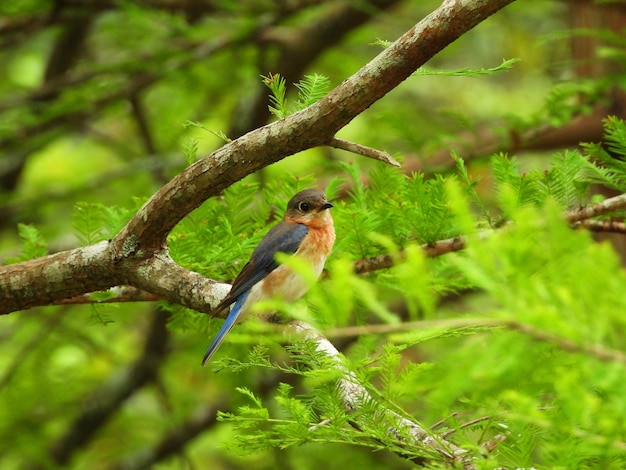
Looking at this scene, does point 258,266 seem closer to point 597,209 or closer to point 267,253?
point 267,253

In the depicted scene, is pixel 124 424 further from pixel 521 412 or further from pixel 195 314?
pixel 521 412

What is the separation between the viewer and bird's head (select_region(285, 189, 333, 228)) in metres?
4.25

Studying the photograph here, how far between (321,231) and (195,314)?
0.80m

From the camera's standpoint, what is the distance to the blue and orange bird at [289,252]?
3717mm

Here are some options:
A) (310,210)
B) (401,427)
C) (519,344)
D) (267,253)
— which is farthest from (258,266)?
(519,344)

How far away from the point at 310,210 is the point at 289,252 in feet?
0.89

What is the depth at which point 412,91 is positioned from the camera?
403 inches

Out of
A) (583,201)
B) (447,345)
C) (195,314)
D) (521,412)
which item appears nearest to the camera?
(521,412)

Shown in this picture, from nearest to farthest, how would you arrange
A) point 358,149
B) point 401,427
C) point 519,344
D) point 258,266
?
point 519,344
point 401,427
point 358,149
point 258,266

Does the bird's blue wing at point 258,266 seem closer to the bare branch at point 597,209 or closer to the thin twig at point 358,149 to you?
the thin twig at point 358,149

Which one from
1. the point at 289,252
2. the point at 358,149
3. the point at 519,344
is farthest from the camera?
the point at 289,252

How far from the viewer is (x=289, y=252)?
416 cm

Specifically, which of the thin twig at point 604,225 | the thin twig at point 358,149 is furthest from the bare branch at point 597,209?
the thin twig at point 358,149

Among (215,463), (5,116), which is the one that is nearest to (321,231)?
(5,116)
